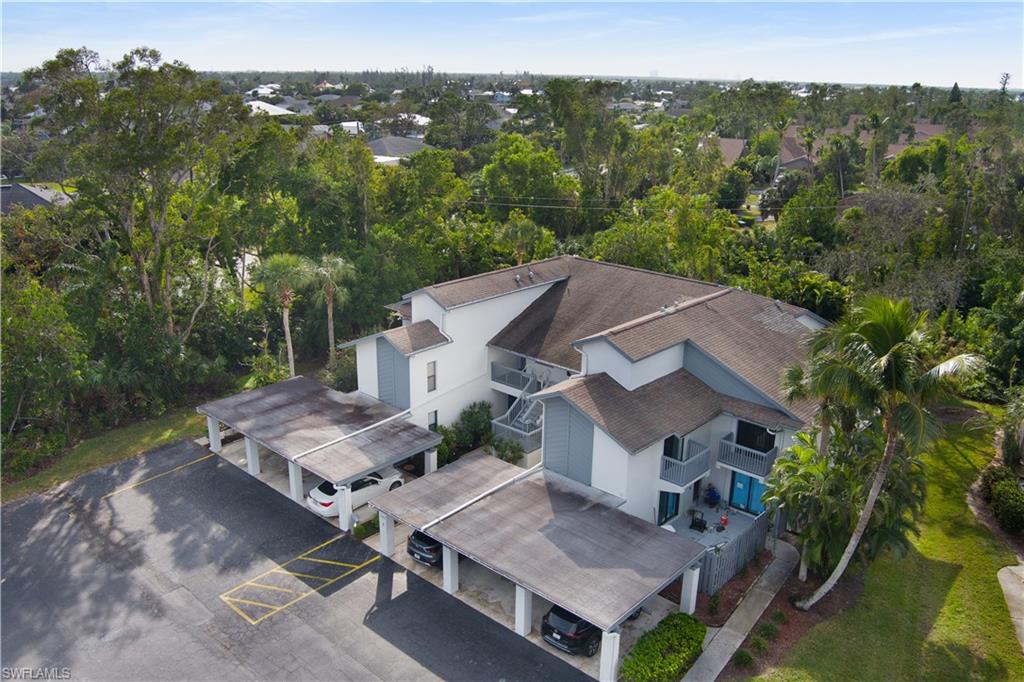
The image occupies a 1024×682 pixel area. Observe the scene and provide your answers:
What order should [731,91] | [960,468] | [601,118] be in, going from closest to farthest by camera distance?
[960,468], [601,118], [731,91]

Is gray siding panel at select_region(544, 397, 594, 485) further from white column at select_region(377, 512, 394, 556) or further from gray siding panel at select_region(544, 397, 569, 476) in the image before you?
white column at select_region(377, 512, 394, 556)

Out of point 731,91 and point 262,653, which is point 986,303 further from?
point 731,91

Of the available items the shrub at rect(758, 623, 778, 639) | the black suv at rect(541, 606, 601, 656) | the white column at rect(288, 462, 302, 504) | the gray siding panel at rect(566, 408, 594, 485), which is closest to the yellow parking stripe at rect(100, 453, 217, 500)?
the white column at rect(288, 462, 302, 504)

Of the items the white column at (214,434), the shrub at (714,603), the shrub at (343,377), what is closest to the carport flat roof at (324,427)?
the white column at (214,434)

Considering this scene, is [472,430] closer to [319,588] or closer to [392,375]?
[392,375]

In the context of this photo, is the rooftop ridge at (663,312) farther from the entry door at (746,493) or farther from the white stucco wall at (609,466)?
the entry door at (746,493)

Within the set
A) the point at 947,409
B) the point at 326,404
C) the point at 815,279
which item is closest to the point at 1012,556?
the point at 947,409

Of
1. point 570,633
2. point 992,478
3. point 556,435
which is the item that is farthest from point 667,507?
point 992,478
